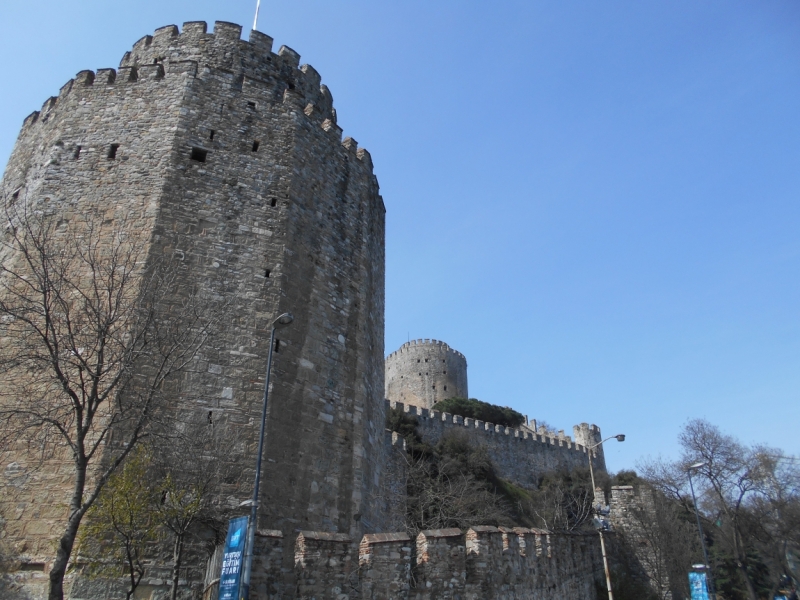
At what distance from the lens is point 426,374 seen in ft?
190

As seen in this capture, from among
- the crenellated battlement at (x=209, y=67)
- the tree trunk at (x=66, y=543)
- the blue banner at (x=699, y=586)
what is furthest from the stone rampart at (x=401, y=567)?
the crenellated battlement at (x=209, y=67)

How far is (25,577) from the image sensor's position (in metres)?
7.87

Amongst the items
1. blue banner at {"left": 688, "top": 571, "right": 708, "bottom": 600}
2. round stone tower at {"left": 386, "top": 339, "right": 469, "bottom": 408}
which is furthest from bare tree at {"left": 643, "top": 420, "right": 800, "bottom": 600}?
round stone tower at {"left": 386, "top": 339, "right": 469, "bottom": 408}

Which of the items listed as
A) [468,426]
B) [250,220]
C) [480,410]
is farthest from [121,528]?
[480,410]

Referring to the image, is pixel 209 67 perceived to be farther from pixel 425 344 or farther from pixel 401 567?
pixel 425 344

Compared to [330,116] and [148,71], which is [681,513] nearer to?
[330,116]

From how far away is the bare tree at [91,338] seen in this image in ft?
25.7

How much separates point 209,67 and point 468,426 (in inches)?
1331

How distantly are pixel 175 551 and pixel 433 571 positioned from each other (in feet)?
12.1

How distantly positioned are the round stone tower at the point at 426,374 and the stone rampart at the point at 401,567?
46.8m

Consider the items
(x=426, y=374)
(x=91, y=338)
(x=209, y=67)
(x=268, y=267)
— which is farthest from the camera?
(x=426, y=374)

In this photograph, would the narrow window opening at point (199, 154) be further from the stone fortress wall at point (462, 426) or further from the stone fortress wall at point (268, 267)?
the stone fortress wall at point (462, 426)

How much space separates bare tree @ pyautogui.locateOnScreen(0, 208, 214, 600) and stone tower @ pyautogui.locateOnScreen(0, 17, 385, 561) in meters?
0.41

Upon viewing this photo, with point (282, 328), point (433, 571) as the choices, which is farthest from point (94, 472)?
point (433, 571)
